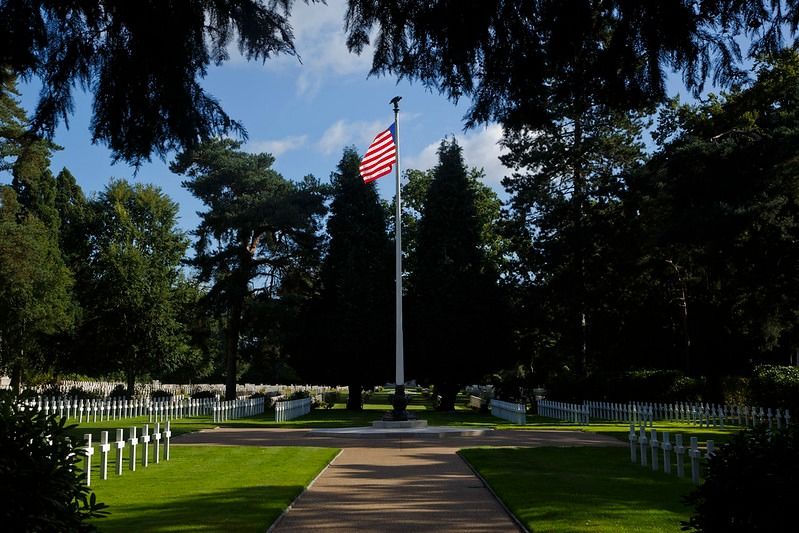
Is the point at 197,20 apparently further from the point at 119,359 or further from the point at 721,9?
the point at 119,359

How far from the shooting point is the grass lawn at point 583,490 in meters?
10.7

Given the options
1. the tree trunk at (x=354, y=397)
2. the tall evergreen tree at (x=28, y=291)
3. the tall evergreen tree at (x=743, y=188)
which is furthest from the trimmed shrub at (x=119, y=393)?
the tall evergreen tree at (x=743, y=188)

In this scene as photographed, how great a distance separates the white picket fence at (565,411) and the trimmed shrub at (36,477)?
1245 inches

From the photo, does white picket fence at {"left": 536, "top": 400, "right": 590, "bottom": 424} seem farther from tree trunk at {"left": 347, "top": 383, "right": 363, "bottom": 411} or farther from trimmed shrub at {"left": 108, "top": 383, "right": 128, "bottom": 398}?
trimmed shrub at {"left": 108, "top": 383, "right": 128, "bottom": 398}

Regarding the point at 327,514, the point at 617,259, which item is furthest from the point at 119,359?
the point at 327,514

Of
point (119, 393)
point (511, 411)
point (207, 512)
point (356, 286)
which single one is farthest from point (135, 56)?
point (119, 393)

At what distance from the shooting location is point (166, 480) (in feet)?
50.1

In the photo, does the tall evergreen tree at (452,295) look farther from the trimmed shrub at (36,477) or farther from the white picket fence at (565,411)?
the trimmed shrub at (36,477)

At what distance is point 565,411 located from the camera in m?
38.3

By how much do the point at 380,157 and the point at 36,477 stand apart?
25571 mm

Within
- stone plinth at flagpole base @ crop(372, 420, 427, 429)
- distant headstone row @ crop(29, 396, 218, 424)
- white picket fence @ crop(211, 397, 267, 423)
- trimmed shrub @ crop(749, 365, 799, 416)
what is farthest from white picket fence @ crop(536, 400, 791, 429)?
distant headstone row @ crop(29, 396, 218, 424)

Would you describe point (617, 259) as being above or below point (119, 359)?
above

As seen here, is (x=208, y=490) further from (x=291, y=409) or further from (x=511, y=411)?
(x=291, y=409)

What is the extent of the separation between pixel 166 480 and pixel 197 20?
11.5m
